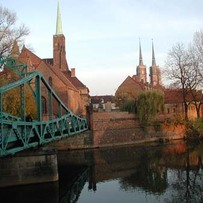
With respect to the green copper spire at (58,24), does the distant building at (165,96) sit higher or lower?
lower

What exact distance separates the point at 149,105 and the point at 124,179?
60.7ft

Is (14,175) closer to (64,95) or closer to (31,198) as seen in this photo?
(31,198)

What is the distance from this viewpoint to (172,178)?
20.2 m

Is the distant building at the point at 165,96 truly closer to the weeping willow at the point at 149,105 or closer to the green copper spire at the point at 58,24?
the weeping willow at the point at 149,105

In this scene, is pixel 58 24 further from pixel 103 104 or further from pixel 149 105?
pixel 149 105

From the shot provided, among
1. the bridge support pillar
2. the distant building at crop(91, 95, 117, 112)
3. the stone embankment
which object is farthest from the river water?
the distant building at crop(91, 95, 117, 112)

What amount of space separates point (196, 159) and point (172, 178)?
262 inches

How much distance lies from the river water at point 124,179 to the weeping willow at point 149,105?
6982 mm

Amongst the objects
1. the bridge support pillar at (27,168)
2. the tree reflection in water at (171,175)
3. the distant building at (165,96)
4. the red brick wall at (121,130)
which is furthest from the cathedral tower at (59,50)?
the bridge support pillar at (27,168)

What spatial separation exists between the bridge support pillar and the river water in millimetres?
470

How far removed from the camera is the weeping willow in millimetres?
38250

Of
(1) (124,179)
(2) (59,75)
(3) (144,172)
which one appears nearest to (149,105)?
(2) (59,75)

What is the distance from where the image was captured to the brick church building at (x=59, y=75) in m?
42.4

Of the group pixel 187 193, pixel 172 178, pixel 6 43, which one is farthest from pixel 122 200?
pixel 6 43
